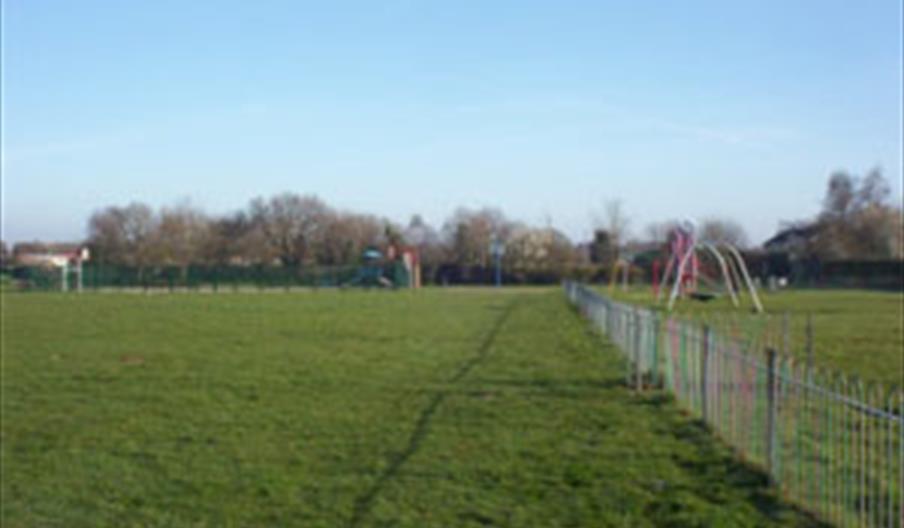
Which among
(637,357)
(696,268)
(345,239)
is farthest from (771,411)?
(345,239)

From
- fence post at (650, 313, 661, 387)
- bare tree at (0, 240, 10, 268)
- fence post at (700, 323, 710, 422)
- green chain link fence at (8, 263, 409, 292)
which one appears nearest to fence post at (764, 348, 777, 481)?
fence post at (700, 323, 710, 422)

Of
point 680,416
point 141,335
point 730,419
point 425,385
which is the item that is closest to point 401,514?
point 730,419

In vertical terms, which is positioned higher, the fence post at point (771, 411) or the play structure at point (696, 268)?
the play structure at point (696, 268)

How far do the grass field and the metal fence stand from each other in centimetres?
27

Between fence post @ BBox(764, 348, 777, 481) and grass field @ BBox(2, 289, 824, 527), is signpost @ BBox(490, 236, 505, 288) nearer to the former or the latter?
grass field @ BBox(2, 289, 824, 527)

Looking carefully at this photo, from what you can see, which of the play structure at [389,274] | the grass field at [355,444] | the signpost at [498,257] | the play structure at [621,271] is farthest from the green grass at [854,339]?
the signpost at [498,257]

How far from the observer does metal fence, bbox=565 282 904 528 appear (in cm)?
753

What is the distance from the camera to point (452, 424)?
11875 mm

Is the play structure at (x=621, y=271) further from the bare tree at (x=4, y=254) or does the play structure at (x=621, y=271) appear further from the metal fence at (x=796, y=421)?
the bare tree at (x=4, y=254)

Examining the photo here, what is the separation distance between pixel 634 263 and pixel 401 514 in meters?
68.1

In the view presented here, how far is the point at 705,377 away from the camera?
1138 centimetres

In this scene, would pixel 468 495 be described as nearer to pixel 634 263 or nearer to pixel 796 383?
pixel 796 383

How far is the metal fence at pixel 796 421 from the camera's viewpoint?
24.7 feet

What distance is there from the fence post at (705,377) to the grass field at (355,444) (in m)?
0.22
